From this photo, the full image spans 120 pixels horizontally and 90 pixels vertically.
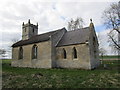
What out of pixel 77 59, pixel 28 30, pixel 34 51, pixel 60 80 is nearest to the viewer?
pixel 60 80

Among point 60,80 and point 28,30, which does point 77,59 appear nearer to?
point 60,80

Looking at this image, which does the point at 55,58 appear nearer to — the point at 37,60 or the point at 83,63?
the point at 37,60

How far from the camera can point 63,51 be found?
2483 centimetres

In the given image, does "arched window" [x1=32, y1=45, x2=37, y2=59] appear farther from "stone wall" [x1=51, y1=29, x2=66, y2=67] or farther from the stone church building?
"stone wall" [x1=51, y1=29, x2=66, y2=67]

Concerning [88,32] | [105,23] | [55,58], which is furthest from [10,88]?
[105,23]

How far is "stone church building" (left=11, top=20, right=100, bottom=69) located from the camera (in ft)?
71.7

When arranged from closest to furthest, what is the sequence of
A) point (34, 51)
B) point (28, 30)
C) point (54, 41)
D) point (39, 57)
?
point (54, 41), point (39, 57), point (34, 51), point (28, 30)

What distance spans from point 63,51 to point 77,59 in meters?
4.02

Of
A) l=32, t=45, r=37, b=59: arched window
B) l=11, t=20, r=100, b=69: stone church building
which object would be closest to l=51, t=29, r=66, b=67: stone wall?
l=11, t=20, r=100, b=69: stone church building

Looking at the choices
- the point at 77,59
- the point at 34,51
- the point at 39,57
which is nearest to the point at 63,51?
the point at 77,59

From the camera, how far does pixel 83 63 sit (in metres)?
21.5

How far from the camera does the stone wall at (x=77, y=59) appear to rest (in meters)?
21.3

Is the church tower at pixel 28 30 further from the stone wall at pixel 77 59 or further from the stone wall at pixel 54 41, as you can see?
the stone wall at pixel 77 59

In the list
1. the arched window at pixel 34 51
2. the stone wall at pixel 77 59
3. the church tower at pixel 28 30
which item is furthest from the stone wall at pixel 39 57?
the church tower at pixel 28 30
